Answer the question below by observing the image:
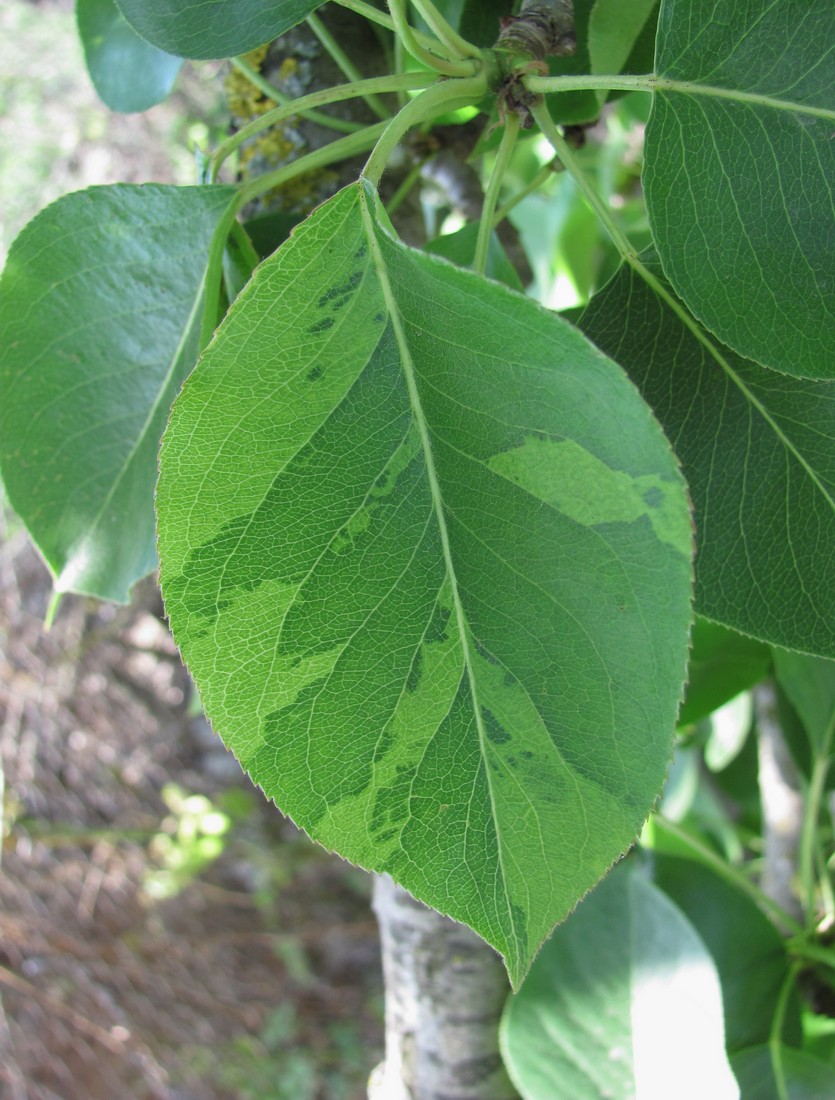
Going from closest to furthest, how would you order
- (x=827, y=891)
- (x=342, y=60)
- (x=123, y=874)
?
(x=342, y=60), (x=827, y=891), (x=123, y=874)

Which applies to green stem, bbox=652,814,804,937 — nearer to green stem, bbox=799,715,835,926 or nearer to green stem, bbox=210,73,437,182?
green stem, bbox=799,715,835,926

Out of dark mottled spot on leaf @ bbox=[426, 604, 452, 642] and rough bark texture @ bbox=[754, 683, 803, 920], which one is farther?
rough bark texture @ bbox=[754, 683, 803, 920]

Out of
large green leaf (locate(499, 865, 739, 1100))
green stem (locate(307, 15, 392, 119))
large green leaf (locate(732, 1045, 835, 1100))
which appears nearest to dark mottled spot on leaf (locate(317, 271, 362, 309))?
green stem (locate(307, 15, 392, 119))

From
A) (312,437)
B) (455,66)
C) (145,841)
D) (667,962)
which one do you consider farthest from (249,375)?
(145,841)

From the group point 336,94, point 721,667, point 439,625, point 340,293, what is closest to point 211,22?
point 336,94

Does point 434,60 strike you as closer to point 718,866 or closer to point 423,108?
point 423,108
